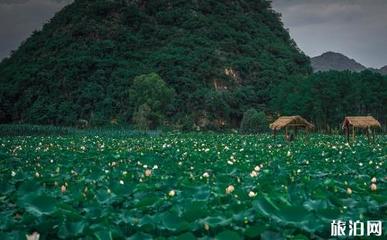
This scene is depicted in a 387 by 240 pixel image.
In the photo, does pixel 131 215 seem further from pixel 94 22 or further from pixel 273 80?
pixel 94 22

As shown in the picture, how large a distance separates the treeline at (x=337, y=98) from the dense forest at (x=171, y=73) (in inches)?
4.4

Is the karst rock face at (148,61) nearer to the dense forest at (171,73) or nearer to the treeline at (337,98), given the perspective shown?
the dense forest at (171,73)

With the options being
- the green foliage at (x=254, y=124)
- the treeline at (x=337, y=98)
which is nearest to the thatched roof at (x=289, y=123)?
the treeline at (x=337, y=98)

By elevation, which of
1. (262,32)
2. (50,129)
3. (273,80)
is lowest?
(50,129)

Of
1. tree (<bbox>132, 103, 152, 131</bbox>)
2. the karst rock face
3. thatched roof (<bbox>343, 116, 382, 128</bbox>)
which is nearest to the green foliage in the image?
tree (<bbox>132, 103, 152, 131</bbox>)

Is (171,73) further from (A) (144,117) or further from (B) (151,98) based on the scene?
(A) (144,117)

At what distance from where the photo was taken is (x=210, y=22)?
101m

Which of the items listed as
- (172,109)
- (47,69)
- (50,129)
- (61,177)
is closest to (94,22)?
(47,69)

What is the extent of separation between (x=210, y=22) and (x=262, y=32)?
37.0 feet

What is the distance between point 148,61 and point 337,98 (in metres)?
43.3

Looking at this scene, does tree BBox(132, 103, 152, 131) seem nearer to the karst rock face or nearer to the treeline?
the karst rock face

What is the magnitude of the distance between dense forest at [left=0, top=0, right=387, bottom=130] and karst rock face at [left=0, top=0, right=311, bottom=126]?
191 millimetres

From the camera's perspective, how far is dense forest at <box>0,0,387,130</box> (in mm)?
57844

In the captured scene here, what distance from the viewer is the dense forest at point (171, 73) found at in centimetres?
5784
